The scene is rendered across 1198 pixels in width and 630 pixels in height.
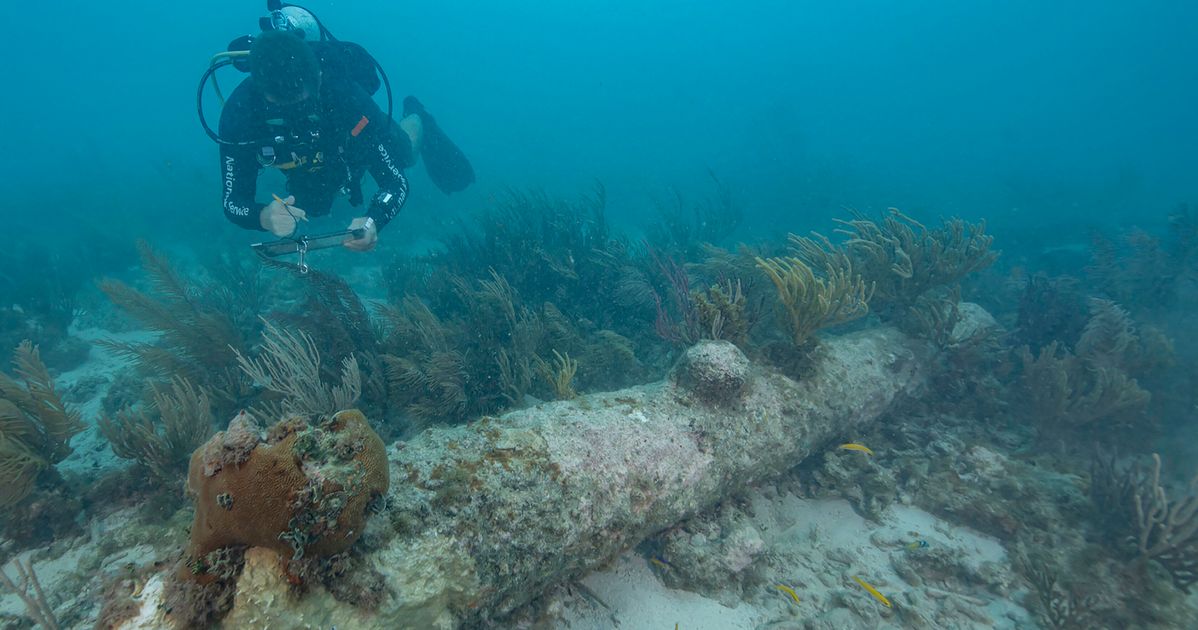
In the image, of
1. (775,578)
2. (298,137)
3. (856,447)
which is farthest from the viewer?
(298,137)

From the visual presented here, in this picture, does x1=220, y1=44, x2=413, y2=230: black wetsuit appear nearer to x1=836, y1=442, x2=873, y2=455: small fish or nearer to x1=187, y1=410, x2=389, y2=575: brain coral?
x1=187, y1=410, x2=389, y2=575: brain coral

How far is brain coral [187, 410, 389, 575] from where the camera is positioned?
1.72 meters

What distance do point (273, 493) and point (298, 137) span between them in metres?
6.22

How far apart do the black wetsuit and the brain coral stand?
14.9 ft

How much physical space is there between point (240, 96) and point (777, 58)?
93913 millimetres

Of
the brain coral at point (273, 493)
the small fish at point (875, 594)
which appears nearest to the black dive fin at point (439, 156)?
the brain coral at point (273, 493)

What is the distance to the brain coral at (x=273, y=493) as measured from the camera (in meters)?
1.72

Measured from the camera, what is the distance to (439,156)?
1418cm

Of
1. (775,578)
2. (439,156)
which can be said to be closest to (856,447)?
(775,578)

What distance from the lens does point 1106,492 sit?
397cm

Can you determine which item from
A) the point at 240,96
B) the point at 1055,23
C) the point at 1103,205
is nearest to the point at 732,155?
the point at 1103,205

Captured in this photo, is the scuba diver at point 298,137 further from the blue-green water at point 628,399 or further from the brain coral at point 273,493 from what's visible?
the brain coral at point 273,493

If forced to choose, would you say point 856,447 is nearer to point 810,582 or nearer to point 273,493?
point 810,582

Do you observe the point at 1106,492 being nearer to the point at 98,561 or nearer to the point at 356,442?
the point at 356,442
